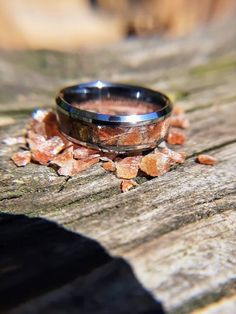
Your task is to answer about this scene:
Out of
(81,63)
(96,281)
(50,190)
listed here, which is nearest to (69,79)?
(81,63)

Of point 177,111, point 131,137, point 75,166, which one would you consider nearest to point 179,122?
point 177,111

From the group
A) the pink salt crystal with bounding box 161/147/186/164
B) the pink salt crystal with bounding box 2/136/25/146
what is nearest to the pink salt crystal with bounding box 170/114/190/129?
the pink salt crystal with bounding box 161/147/186/164

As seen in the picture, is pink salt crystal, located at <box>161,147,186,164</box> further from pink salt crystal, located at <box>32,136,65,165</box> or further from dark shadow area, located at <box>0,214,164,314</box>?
dark shadow area, located at <box>0,214,164,314</box>

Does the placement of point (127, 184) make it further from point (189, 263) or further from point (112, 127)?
point (189, 263)

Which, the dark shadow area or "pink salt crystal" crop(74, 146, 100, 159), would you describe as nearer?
the dark shadow area

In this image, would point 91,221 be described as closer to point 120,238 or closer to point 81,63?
point 120,238

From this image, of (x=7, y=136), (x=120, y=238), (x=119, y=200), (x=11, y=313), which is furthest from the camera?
(x=7, y=136)
